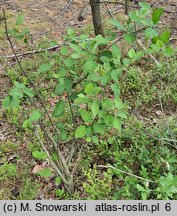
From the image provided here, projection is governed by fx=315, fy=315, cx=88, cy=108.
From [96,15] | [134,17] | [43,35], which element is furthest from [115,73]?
[43,35]

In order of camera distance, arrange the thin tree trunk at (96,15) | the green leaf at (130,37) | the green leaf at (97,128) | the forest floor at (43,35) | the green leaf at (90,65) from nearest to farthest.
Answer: the green leaf at (130,37)
the green leaf at (90,65)
the green leaf at (97,128)
the forest floor at (43,35)
the thin tree trunk at (96,15)

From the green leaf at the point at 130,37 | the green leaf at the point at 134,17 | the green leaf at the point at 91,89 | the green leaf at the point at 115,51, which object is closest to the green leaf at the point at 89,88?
the green leaf at the point at 91,89

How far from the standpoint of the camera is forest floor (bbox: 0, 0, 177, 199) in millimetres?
3273

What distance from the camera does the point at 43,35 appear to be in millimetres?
5473

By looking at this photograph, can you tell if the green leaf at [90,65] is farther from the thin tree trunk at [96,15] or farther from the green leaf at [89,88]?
the thin tree trunk at [96,15]

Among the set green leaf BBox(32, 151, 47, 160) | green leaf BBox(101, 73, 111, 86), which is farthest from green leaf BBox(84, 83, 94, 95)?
green leaf BBox(32, 151, 47, 160)

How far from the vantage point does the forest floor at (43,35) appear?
327 centimetres

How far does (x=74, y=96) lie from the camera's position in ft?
8.59

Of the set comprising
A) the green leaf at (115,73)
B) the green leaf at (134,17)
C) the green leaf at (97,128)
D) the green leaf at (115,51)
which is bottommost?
the green leaf at (97,128)

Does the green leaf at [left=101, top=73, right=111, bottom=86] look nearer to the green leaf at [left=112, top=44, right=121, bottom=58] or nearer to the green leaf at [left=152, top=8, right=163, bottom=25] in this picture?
the green leaf at [left=112, top=44, right=121, bottom=58]

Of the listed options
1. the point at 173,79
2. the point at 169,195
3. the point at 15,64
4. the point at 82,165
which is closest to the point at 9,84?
the point at 15,64

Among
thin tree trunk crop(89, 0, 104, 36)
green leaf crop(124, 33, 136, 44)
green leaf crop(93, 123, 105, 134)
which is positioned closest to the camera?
green leaf crop(124, 33, 136, 44)

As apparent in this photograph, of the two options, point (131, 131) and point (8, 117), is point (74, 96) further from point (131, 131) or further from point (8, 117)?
point (8, 117)

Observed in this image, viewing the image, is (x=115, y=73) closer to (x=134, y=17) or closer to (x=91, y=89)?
(x=91, y=89)
